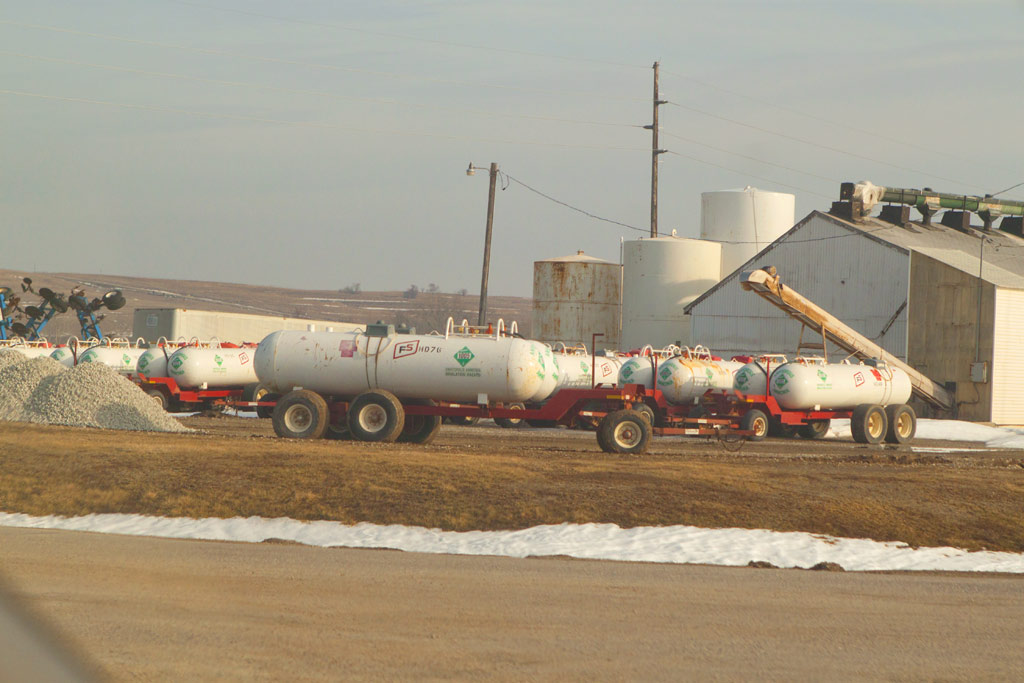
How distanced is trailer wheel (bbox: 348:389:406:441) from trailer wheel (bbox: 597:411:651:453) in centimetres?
449

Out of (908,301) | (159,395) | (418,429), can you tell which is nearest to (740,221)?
(908,301)

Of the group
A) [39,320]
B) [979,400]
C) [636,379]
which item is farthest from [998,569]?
[39,320]

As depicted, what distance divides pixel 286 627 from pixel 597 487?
8.18 metres

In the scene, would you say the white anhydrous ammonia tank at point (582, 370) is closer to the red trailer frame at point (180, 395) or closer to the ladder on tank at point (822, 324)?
the ladder on tank at point (822, 324)

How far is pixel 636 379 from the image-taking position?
3266cm

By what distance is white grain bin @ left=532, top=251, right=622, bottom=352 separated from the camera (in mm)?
55312

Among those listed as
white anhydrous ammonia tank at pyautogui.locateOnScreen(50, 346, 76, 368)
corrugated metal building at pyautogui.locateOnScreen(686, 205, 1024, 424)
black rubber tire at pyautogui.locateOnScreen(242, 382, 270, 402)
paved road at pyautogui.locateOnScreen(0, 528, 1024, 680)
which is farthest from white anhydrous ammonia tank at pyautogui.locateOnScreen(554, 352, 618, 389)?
paved road at pyautogui.locateOnScreen(0, 528, 1024, 680)

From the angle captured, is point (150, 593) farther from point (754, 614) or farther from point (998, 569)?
point (998, 569)

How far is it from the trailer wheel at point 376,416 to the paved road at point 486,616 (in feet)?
36.1

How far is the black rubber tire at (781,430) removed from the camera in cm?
3366

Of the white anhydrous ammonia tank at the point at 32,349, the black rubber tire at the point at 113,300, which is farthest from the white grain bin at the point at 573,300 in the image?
the white anhydrous ammonia tank at the point at 32,349

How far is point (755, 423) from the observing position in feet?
102

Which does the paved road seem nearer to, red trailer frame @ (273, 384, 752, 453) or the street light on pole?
red trailer frame @ (273, 384, 752, 453)

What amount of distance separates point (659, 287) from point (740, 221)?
27.0 feet
